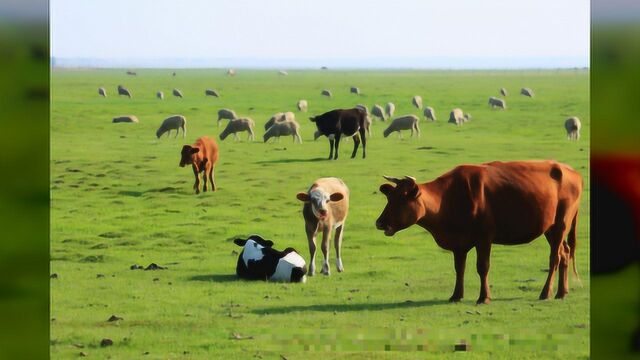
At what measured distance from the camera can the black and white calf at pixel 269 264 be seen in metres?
13.7

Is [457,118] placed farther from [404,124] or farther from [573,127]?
[573,127]

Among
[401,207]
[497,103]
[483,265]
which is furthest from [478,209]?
[497,103]

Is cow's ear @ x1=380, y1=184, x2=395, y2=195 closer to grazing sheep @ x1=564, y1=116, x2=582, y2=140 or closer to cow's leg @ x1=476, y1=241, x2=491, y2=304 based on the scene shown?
cow's leg @ x1=476, y1=241, x2=491, y2=304

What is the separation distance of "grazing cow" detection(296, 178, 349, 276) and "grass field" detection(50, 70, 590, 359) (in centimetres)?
38

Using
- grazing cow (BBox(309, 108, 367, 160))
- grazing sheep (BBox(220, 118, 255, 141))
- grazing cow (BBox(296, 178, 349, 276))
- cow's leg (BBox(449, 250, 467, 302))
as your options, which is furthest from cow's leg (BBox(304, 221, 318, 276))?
grazing sheep (BBox(220, 118, 255, 141))

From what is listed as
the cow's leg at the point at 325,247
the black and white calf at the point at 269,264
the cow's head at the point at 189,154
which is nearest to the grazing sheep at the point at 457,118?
the cow's head at the point at 189,154

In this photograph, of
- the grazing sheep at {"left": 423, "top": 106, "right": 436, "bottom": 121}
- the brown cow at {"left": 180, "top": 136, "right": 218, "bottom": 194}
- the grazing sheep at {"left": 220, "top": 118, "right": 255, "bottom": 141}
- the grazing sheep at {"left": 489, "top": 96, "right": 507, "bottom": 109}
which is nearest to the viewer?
the brown cow at {"left": 180, "top": 136, "right": 218, "bottom": 194}

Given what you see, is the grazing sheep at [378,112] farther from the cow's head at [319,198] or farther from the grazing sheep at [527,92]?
the cow's head at [319,198]

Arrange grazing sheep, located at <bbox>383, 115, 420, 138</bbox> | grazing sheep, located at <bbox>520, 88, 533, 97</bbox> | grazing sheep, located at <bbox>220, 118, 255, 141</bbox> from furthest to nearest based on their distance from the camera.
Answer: grazing sheep, located at <bbox>520, 88, 533, 97</bbox> → grazing sheep, located at <bbox>383, 115, 420, 138</bbox> → grazing sheep, located at <bbox>220, 118, 255, 141</bbox>

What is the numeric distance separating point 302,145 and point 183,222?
42.7ft

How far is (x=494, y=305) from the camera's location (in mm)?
12047

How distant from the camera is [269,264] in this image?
13.9m

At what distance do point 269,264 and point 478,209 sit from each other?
329 cm

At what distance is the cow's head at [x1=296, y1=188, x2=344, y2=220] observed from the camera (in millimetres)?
13906
